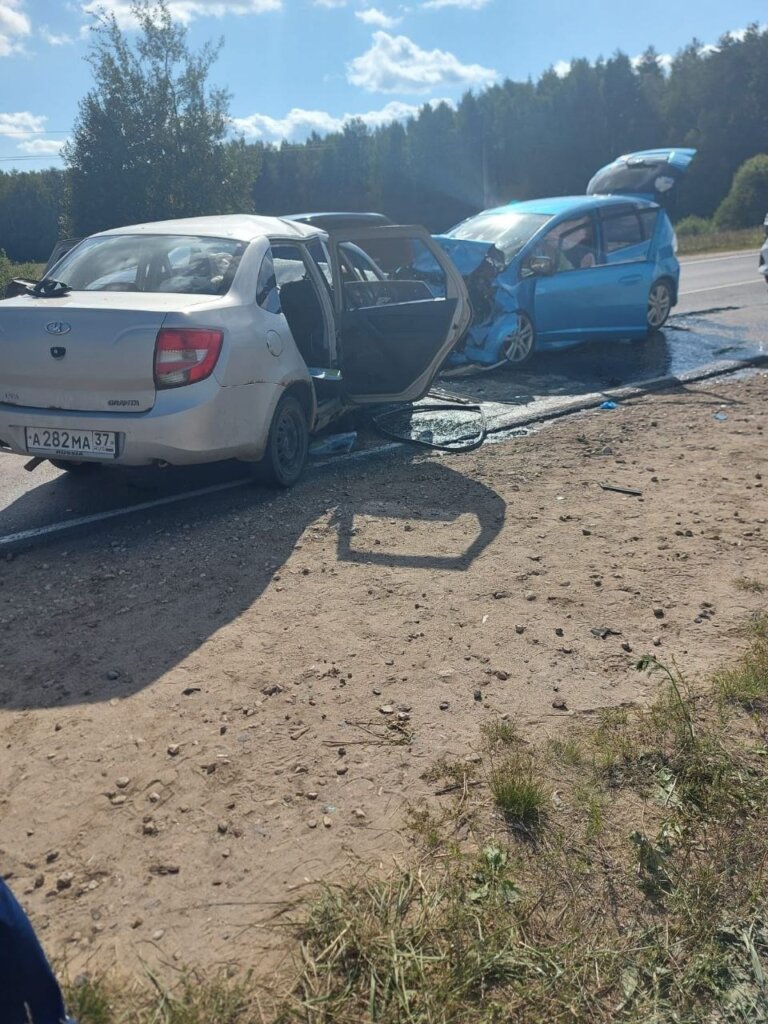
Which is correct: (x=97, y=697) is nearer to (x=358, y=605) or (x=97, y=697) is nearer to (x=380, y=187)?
(x=358, y=605)

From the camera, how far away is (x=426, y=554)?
5.27m

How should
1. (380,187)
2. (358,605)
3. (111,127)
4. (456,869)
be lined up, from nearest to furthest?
(456,869) → (358,605) → (111,127) → (380,187)

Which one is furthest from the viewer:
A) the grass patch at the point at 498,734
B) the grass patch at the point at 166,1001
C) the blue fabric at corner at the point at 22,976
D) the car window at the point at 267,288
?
the car window at the point at 267,288

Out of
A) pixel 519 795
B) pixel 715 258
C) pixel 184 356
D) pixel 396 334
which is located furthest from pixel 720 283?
pixel 519 795

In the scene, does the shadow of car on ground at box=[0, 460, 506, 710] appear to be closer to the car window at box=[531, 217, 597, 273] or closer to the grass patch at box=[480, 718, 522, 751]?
the grass patch at box=[480, 718, 522, 751]

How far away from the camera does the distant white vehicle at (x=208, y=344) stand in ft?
17.1

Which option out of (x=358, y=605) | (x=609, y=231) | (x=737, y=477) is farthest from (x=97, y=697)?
(x=609, y=231)

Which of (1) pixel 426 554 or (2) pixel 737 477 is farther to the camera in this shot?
(2) pixel 737 477

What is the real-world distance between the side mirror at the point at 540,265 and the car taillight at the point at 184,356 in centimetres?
601

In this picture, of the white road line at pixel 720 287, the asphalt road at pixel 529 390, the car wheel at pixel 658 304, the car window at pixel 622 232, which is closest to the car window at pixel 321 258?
the asphalt road at pixel 529 390

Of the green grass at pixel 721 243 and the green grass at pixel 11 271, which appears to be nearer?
the green grass at pixel 11 271

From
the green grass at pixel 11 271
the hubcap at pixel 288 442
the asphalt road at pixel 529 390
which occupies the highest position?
the green grass at pixel 11 271

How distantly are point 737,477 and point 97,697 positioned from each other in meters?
4.67

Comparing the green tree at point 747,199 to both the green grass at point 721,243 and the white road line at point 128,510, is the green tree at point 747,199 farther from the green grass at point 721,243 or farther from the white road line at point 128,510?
the white road line at point 128,510
